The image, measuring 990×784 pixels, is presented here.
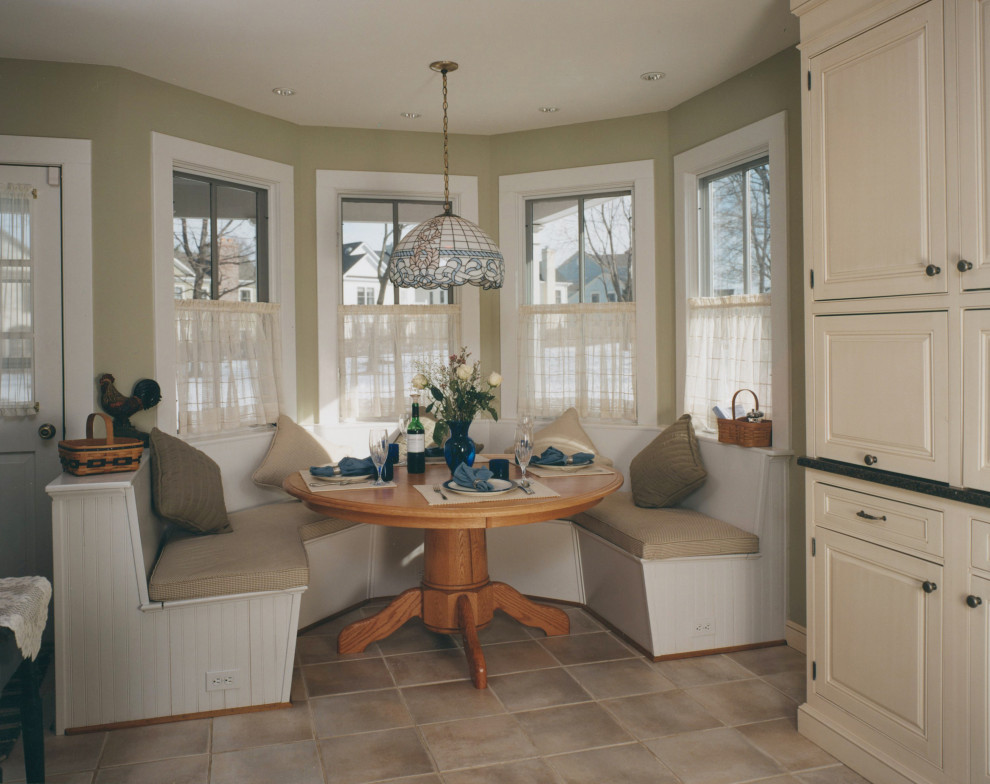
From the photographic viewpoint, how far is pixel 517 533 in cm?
405

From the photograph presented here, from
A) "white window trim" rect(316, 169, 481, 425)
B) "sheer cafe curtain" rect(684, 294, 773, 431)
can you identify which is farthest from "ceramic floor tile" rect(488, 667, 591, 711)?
"white window trim" rect(316, 169, 481, 425)

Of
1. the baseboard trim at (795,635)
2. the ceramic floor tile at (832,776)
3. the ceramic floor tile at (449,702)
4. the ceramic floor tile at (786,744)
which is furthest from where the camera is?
the baseboard trim at (795,635)

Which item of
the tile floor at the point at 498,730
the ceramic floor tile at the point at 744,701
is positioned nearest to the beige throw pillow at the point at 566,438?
the tile floor at the point at 498,730

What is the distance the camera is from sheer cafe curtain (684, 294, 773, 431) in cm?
362

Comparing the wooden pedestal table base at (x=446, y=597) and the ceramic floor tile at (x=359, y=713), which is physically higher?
the wooden pedestal table base at (x=446, y=597)

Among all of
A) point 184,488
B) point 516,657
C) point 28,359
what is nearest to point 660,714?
point 516,657

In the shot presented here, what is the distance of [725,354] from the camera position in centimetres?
385

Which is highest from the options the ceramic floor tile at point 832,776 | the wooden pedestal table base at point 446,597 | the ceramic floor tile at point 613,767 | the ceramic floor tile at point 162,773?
the wooden pedestal table base at point 446,597

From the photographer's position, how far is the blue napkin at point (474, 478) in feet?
9.30

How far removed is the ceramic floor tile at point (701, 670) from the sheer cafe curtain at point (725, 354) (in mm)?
1116

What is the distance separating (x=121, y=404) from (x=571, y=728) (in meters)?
2.36

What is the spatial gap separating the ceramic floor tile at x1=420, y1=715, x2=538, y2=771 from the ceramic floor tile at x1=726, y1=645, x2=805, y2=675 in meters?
1.09

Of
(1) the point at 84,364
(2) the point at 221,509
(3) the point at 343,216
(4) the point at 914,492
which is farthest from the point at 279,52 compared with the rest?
(4) the point at 914,492

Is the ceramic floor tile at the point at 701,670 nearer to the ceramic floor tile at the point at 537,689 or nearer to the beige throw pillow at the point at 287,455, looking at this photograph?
the ceramic floor tile at the point at 537,689
